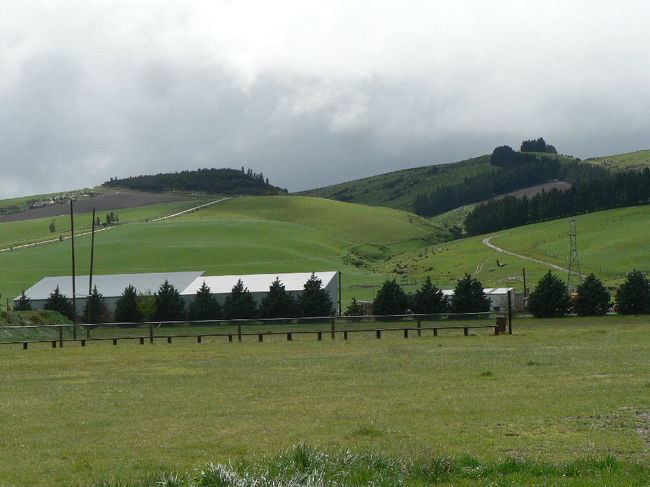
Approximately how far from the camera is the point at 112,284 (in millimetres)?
107312

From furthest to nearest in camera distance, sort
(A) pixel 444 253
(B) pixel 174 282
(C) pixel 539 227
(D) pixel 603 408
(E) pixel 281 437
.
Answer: (C) pixel 539 227
(A) pixel 444 253
(B) pixel 174 282
(D) pixel 603 408
(E) pixel 281 437

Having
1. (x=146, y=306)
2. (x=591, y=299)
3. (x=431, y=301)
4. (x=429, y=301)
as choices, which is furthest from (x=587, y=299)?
(x=146, y=306)

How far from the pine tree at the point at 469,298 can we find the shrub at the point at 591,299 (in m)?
10.6

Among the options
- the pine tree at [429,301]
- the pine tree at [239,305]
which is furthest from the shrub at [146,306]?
the pine tree at [429,301]

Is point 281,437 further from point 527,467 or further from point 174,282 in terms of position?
point 174,282

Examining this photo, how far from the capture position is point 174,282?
107 m

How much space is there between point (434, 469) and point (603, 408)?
5938 mm

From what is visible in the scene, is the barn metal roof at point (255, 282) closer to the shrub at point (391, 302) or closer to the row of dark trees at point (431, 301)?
the shrub at point (391, 302)

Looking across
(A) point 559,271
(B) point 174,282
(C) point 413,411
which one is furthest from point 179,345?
(A) point 559,271

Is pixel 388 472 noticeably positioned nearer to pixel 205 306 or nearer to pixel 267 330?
pixel 267 330

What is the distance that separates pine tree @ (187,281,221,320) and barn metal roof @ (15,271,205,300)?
1137 cm

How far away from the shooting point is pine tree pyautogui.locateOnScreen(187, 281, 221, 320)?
90188 mm

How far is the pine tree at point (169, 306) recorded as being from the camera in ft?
299

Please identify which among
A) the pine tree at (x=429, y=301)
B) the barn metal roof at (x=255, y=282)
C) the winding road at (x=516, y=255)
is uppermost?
the winding road at (x=516, y=255)
